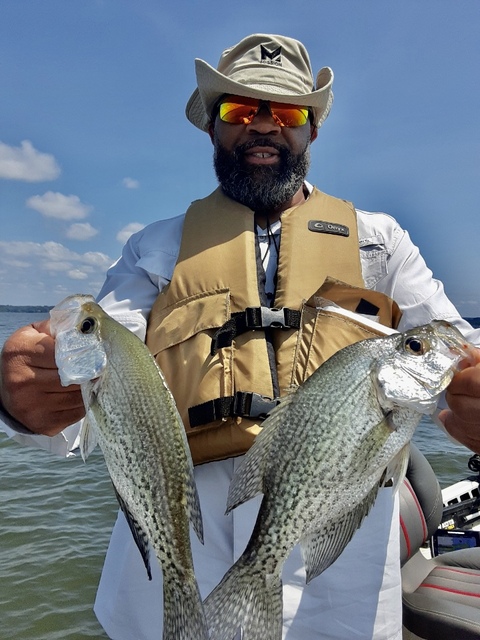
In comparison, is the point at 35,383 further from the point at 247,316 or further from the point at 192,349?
the point at 247,316

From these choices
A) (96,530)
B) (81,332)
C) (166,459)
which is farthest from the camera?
(96,530)

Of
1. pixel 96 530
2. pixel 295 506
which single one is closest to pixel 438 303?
pixel 295 506

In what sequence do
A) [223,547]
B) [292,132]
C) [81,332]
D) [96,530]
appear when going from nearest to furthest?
[81,332] < [223,547] < [292,132] < [96,530]

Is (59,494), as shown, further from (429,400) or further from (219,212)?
(429,400)

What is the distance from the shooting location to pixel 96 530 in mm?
8844

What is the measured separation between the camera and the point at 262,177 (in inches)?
142

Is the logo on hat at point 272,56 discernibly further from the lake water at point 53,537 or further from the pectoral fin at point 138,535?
the lake water at point 53,537

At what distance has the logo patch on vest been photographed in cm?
351

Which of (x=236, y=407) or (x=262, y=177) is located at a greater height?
(x=262, y=177)

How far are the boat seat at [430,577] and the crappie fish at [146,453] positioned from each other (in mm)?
2582

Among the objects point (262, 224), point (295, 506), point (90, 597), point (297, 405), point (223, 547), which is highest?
point (262, 224)

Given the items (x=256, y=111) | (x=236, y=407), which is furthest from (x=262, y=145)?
(x=236, y=407)

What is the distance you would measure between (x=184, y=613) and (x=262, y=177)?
103 inches

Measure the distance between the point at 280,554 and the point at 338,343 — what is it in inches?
51.9
